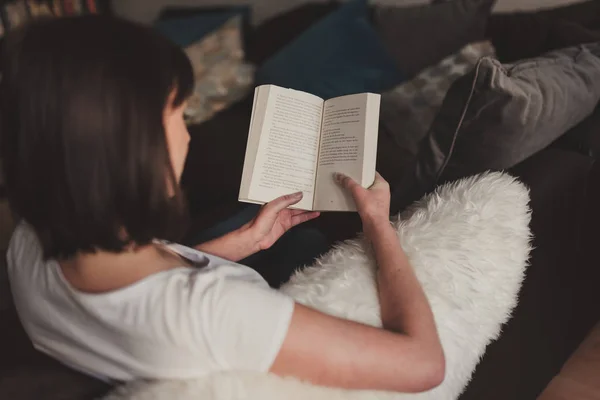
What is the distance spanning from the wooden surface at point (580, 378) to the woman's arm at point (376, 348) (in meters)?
0.83

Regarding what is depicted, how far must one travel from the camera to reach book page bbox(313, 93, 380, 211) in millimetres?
889

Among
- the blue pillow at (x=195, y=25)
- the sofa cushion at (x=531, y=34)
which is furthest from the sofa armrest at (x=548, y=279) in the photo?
the blue pillow at (x=195, y=25)

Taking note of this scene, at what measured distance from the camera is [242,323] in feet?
1.86

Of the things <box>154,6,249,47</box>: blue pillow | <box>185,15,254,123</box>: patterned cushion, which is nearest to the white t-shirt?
<box>185,15,254,123</box>: patterned cushion

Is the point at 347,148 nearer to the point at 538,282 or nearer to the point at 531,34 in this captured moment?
the point at 538,282

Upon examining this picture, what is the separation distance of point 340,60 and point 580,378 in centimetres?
126

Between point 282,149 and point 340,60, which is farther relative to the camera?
point 340,60

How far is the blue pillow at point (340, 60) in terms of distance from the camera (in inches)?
74.0

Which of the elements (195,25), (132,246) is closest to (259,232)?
(132,246)

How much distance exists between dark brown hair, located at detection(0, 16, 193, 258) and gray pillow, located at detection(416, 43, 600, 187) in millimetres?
534

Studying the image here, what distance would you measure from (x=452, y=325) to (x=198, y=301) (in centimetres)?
36

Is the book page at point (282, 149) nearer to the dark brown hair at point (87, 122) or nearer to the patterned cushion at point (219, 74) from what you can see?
the dark brown hair at point (87, 122)

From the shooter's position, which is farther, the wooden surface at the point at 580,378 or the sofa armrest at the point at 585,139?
the wooden surface at the point at 580,378

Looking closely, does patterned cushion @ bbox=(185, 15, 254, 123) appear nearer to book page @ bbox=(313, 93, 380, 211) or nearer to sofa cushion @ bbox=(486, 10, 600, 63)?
sofa cushion @ bbox=(486, 10, 600, 63)
